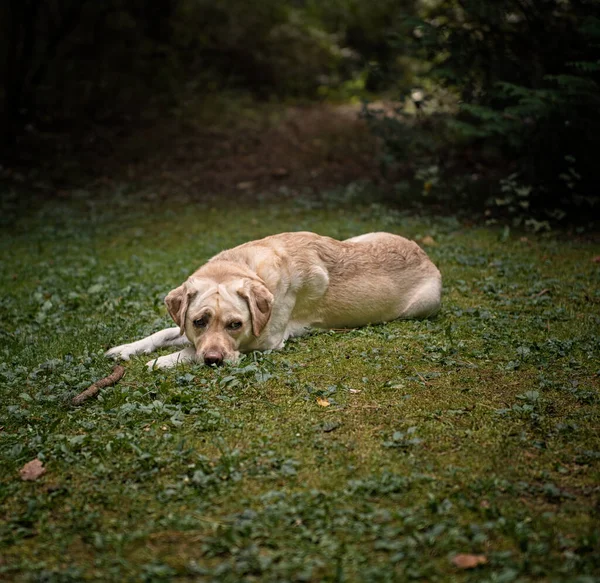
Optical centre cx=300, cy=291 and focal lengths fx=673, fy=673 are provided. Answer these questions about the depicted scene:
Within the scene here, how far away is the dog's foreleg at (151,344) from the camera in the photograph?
7141mm

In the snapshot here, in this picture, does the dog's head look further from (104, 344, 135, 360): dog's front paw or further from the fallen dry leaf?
the fallen dry leaf

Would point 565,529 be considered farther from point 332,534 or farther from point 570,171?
point 570,171

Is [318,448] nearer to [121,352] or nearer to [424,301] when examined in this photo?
[121,352]

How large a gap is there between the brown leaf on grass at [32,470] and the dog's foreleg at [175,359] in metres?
1.79

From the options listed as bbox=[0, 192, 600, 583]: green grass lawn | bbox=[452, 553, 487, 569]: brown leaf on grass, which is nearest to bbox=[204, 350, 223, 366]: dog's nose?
bbox=[0, 192, 600, 583]: green grass lawn

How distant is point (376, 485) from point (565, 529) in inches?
47.4

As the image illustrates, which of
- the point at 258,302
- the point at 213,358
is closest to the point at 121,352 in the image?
the point at 213,358

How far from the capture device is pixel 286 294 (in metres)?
7.48

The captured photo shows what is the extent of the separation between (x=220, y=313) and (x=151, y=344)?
3.77ft

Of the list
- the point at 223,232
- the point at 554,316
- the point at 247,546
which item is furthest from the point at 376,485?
the point at 223,232

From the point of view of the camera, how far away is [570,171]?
12469 mm

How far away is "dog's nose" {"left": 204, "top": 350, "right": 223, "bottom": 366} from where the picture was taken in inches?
255

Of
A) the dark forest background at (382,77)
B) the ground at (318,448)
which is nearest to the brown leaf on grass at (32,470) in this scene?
the ground at (318,448)

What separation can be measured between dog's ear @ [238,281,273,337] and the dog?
0.4 inches
